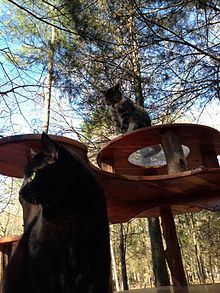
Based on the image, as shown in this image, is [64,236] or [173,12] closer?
[64,236]

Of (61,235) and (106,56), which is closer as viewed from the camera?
(61,235)

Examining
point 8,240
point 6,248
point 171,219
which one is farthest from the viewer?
point 171,219

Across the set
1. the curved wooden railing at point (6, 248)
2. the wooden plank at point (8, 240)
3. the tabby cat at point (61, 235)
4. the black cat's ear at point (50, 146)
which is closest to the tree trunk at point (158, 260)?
the curved wooden railing at point (6, 248)

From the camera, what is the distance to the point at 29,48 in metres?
4.46

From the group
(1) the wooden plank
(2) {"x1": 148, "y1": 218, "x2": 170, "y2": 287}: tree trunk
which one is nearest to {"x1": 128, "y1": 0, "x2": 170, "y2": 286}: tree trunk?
(2) {"x1": 148, "y1": 218, "x2": 170, "y2": 287}: tree trunk

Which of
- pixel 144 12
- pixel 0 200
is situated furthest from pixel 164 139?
pixel 0 200

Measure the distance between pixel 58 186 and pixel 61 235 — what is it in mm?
198

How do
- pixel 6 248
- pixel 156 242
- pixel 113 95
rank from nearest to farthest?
pixel 6 248
pixel 113 95
pixel 156 242

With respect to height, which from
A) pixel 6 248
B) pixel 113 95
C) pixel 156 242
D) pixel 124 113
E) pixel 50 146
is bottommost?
pixel 6 248

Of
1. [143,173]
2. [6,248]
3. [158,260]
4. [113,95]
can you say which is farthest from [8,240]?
[158,260]

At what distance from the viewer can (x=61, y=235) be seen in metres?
1.30

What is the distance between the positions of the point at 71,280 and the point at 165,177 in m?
0.96

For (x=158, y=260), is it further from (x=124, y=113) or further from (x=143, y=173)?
(x=124, y=113)

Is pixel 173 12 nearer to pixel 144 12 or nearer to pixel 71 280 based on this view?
pixel 144 12
